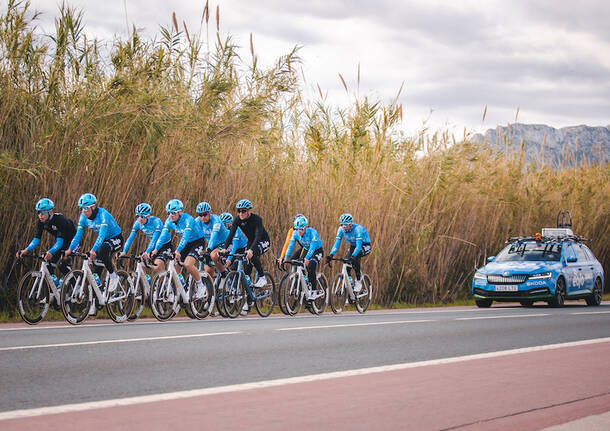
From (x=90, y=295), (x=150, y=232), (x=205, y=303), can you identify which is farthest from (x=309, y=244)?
(x=90, y=295)

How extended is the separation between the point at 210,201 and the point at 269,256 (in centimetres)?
206

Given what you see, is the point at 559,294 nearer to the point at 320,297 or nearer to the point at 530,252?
the point at 530,252

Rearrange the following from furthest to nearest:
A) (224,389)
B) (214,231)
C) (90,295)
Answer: (214,231)
(90,295)
(224,389)

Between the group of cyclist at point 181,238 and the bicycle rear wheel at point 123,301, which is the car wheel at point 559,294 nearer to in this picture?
the group of cyclist at point 181,238

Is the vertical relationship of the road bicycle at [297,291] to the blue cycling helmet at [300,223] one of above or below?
below

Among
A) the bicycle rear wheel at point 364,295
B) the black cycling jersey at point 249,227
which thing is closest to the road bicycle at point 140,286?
the black cycling jersey at point 249,227

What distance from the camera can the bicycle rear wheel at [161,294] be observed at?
49.3ft

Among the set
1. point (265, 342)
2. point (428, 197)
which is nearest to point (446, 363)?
point (265, 342)

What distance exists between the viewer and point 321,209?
2092 cm

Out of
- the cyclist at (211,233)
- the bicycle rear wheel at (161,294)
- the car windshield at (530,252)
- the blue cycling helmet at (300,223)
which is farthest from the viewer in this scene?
the car windshield at (530,252)

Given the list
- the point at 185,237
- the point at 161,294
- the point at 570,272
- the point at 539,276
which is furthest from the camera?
the point at 570,272

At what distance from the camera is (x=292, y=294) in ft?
57.8

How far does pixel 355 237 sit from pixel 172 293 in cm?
516

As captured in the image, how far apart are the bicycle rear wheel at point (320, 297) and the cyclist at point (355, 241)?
23.6 inches
